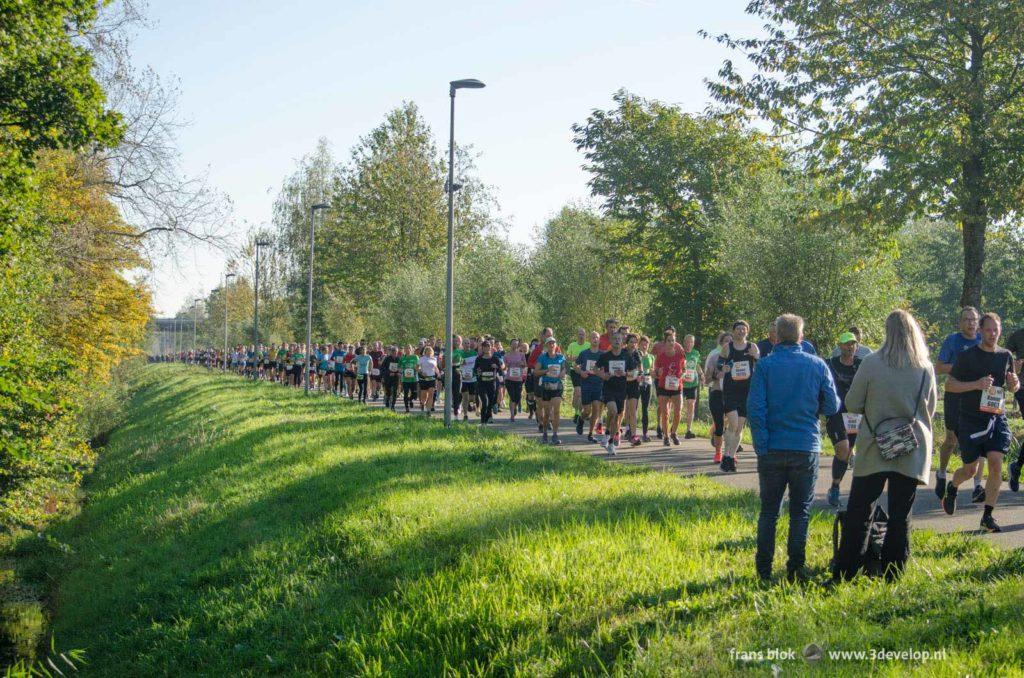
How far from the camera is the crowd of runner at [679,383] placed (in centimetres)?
885

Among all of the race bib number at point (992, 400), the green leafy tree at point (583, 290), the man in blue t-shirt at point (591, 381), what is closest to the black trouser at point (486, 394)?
the man in blue t-shirt at point (591, 381)

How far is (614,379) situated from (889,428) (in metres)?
9.11

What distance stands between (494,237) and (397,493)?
4200 cm

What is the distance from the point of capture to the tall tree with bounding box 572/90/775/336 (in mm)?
33844

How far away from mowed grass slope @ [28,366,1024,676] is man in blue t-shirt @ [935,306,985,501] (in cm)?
222

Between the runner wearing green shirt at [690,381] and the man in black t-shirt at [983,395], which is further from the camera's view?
the runner wearing green shirt at [690,381]

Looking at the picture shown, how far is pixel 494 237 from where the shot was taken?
52.2 m

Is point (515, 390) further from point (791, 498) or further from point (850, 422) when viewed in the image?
point (791, 498)

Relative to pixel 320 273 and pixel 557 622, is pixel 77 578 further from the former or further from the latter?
pixel 320 273

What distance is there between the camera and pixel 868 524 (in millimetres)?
6191

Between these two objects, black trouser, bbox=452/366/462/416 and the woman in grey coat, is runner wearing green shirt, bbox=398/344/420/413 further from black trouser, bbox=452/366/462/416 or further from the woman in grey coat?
the woman in grey coat

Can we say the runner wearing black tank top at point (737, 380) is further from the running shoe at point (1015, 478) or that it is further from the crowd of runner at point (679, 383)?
the running shoe at point (1015, 478)

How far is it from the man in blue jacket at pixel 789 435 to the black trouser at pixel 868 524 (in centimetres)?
29

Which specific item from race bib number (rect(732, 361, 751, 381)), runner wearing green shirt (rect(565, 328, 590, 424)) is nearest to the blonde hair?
race bib number (rect(732, 361, 751, 381))
